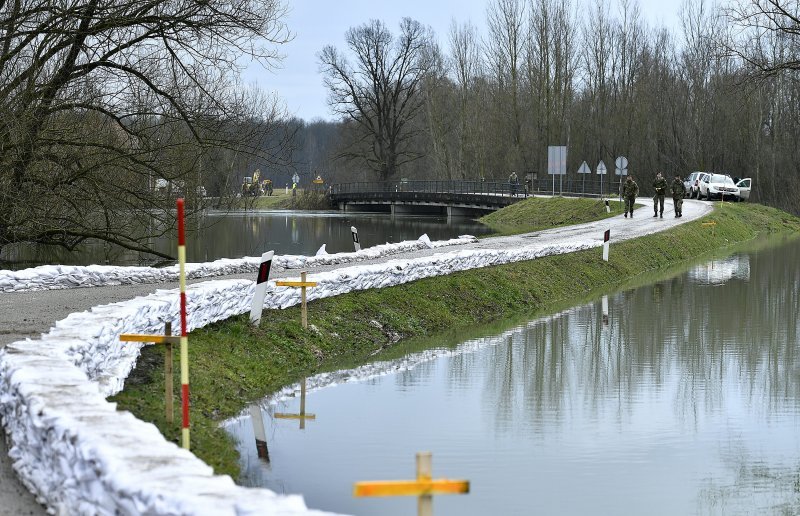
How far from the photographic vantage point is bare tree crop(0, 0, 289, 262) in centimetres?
2408

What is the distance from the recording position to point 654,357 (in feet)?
64.8

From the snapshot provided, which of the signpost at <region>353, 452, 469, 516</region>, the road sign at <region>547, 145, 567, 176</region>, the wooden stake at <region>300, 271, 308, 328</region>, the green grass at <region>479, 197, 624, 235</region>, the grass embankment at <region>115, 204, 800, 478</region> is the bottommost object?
the grass embankment at <region>115, 204, 800, 478</region>

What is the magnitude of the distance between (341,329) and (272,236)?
38.7 m

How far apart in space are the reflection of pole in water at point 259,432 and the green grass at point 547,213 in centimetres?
3966

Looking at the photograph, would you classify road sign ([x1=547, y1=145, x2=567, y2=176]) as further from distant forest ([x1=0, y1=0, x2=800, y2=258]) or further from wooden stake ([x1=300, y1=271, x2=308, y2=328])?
wooden stake ([x1=300, y1=271, x2=308, y2=328])

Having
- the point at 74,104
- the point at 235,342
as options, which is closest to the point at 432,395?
the point at 235,342

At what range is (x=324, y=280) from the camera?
71.2ft

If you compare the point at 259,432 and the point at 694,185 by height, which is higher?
the point at 694,185

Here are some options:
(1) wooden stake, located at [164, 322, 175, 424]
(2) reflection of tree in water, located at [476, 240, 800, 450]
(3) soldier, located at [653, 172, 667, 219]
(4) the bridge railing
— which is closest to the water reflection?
(2) reflection of tree in water, located at [476, 240, 800, 450]

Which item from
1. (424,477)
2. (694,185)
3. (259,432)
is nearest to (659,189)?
(694,185)

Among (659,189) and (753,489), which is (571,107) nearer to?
(659,189)

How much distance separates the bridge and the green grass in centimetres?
238

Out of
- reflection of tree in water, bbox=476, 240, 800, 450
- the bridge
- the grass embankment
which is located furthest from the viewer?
the bridge

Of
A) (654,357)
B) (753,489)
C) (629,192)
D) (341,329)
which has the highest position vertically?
(629,192)
